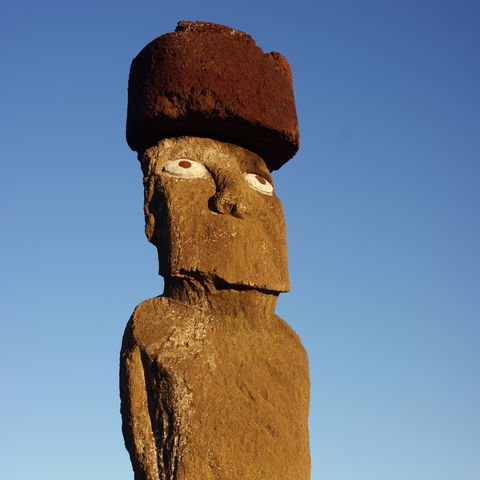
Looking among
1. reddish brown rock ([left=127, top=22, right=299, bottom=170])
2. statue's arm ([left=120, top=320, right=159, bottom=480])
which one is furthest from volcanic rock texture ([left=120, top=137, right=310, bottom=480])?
reddish brown rock ([left=127, top=22, right=299, bottom=170])

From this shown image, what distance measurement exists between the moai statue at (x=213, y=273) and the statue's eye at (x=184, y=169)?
0.04 feet

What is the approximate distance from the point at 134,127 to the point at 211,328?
179 centimetres

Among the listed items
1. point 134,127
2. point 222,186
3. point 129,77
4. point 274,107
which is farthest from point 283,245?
point 129,77

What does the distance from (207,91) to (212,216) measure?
1.02m

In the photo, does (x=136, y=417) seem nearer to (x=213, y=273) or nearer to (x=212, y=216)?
(x=213, y=273)

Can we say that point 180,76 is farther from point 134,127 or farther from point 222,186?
point 222,186

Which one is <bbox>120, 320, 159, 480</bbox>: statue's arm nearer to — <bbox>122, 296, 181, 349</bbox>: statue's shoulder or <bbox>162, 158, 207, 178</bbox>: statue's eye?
<bbox>122, 296, 181, 349</bbox>: statue's shoulder

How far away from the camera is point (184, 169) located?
5500mm

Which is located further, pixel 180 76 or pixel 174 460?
pixel 180 76

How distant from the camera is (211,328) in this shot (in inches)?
201

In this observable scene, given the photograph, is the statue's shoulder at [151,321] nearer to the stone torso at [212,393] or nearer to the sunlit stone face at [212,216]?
the stone torso at [212,393]

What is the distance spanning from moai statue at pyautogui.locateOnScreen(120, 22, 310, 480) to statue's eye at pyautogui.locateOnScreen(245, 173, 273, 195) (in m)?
0.02

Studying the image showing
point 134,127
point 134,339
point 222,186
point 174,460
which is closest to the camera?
point 174,460

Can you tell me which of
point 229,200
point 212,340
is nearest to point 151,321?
point 212,340
